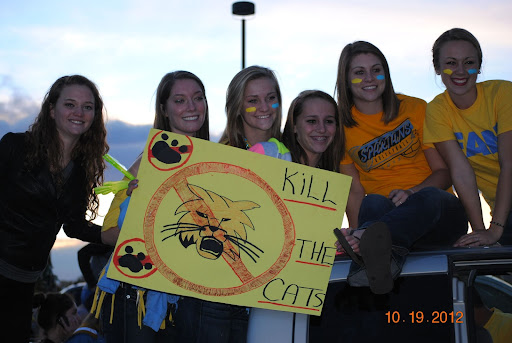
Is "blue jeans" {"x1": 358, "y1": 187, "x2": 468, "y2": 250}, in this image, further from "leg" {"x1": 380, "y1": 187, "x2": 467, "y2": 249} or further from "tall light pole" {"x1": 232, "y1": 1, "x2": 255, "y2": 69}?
"tall light pole" {"x1": 232, "y1": 1, "x2": 255, "y2": 69}

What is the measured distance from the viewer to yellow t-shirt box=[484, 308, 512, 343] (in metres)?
2.85

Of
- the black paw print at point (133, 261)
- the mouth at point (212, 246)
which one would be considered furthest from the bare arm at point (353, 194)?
the black paw print at point (133, 261)

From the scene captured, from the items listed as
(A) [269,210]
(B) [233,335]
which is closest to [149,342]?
(B) [233,335]

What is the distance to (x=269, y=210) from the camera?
2.69 meters

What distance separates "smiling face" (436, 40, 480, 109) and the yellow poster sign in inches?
54.2

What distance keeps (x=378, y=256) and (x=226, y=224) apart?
2.16ft

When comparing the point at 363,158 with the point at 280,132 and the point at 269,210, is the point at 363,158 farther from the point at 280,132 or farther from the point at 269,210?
the point at 269,210

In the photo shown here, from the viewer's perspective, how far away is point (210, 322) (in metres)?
2.77

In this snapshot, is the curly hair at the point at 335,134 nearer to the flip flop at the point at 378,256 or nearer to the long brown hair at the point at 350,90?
the long brown hair at the point at 350,90

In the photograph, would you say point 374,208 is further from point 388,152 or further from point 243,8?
point 243,8

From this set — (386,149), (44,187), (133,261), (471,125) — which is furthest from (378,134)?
(44,187)

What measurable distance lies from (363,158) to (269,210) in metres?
1.27
